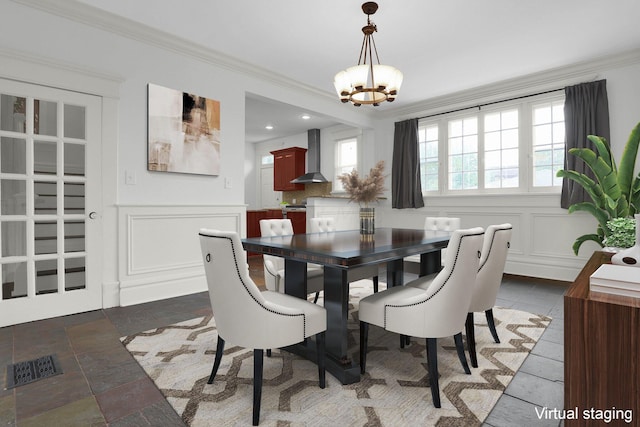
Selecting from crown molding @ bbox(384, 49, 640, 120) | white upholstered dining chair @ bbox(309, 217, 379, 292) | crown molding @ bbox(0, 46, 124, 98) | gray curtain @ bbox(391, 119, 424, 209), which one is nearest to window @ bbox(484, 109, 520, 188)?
crown molding @ bbox(384, 49, 640, 120)

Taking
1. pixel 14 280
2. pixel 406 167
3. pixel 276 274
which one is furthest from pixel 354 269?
pixel 406 167

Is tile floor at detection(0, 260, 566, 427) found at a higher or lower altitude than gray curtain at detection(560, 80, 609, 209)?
lower

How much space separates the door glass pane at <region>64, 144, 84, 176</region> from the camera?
114 inches

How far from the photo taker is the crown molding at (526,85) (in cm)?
382

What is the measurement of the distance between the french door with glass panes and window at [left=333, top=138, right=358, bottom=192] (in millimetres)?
4605

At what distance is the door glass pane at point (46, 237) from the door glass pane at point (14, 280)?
162mm

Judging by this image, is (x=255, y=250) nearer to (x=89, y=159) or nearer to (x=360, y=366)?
(x=360, y=366)

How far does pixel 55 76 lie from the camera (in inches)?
109

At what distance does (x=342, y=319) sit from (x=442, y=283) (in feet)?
1.87

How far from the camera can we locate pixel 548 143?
434cm

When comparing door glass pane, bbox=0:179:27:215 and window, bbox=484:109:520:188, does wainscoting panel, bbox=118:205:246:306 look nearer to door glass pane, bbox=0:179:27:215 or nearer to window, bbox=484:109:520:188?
door glass pane, bbox=0:179:27:215

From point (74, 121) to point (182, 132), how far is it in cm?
94

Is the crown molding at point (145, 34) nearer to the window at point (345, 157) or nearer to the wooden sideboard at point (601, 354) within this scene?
the window at point (345, 157)

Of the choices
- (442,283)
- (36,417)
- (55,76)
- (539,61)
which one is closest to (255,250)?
(442,283)
